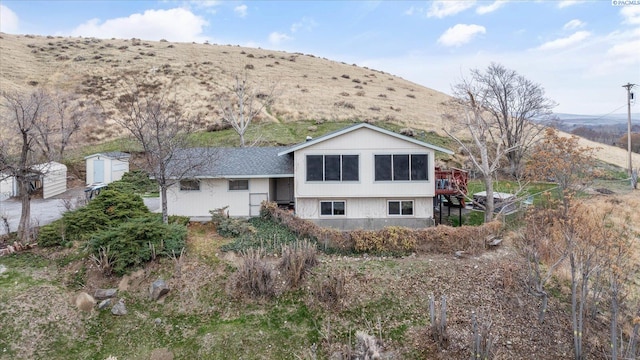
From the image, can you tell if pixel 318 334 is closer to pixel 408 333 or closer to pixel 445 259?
pixel 408 333

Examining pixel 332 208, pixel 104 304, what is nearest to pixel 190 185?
pixel 332 208

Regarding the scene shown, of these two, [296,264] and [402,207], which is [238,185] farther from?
[402,207]

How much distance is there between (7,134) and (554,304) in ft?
140

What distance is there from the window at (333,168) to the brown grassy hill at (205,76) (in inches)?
989

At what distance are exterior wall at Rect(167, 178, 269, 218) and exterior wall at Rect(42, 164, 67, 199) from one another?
11.3 m

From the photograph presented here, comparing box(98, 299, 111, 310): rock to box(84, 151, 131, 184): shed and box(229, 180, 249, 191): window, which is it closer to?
box(229, 180, 249, 191): window

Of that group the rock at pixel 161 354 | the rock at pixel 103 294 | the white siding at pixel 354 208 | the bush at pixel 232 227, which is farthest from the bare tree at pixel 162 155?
the rock at pixel 161 354

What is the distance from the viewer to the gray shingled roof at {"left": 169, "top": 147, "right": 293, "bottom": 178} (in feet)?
57.0

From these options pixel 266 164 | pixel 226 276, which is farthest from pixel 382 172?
pixel 226 276

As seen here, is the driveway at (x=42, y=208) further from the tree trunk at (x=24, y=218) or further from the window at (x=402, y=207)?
the window at (x=402, y=207)

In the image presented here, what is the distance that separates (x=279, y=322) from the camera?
10.3 metres

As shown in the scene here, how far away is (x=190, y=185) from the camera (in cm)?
1820

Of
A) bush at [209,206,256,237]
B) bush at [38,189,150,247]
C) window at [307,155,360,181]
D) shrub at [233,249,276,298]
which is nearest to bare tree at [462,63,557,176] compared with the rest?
window at [307,155,360,181]

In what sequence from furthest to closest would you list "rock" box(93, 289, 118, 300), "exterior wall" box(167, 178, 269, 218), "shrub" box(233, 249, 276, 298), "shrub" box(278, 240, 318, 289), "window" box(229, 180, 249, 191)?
1. "window" box(229, 180, 249, 191)
2. "exterior wall" box(167, 178, 269, 218)
3. "shrub" box(278, 240, 318, 289)
4. "rock" box(93, 289, 118, 300)
5. "shrub" box(233, 249, 276, 298)
